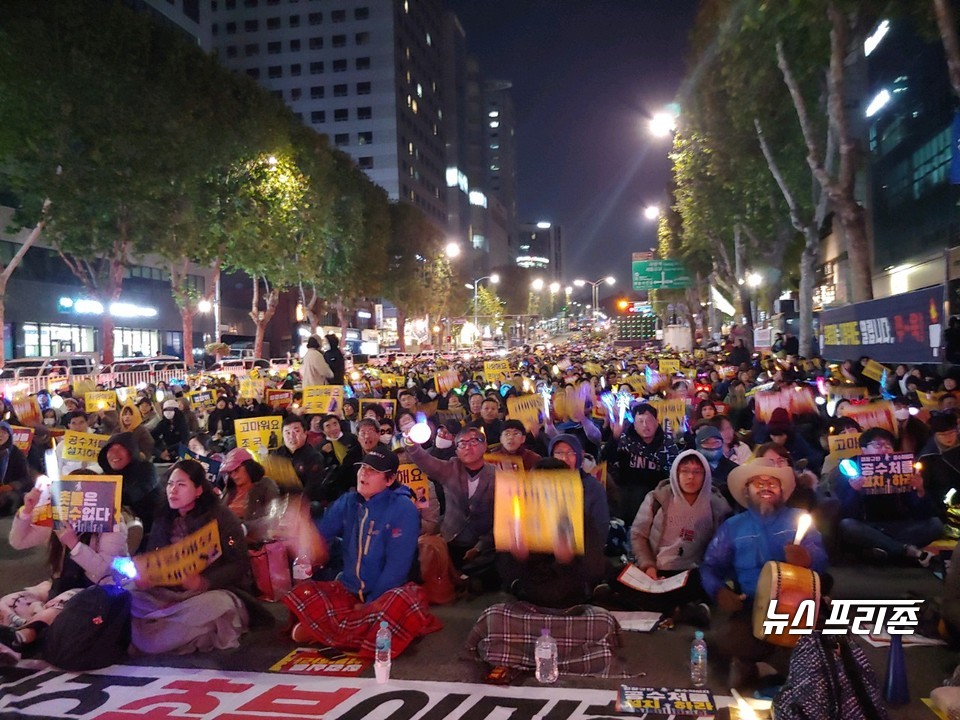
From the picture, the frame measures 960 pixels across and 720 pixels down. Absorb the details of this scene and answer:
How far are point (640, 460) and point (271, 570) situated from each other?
11.9ft

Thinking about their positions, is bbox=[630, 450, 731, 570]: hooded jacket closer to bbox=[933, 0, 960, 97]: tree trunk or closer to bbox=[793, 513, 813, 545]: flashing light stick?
bbox=[793, 513, 813, 545]: flashing light stick

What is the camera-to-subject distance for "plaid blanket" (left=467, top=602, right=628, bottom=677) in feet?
16.2

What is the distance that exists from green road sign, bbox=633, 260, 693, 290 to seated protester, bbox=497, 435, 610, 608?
1494 inches

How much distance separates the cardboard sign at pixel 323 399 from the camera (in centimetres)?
1230

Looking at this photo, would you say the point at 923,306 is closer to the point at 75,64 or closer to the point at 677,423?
the point at 677,423

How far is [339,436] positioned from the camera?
8945 millimetres

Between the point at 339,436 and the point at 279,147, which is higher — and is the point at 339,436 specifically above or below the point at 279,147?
below

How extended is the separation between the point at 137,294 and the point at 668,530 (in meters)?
42.9

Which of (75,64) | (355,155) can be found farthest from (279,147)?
(355,155)

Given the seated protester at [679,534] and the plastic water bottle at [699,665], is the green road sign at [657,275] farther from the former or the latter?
the plastic water bottle at [699,665]

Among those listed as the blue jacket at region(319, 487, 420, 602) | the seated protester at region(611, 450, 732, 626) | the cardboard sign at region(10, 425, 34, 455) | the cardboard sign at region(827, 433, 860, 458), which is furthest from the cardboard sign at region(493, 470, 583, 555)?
the cardboard sign at region(10, 425, 34, 455)

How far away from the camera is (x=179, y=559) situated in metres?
5.45

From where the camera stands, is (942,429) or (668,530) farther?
(942,429)

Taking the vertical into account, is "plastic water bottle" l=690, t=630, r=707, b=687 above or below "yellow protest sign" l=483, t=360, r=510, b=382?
below
